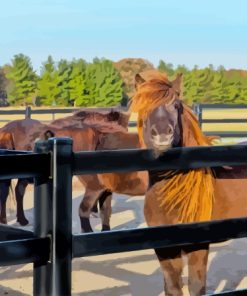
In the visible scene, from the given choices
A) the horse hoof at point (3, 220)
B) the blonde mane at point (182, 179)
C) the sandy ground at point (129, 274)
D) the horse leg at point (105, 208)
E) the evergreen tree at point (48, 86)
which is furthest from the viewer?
the evergreen tree at point (48, 86)

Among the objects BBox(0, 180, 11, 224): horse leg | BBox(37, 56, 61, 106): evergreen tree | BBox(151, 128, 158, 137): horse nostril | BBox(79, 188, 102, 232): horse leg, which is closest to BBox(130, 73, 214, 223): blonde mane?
BBox(151, 128, 158, 137): horse nostril

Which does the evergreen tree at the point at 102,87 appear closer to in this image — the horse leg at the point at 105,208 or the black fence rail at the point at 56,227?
the horse leg at the point at 105,208

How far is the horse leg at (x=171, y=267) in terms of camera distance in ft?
12.3

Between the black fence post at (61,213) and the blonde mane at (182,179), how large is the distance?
1455 mm

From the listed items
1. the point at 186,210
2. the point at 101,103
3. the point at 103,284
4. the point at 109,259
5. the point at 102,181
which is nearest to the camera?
the point at 186,210

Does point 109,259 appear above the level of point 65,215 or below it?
below

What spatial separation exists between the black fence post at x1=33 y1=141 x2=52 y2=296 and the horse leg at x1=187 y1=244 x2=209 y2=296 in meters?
1.64

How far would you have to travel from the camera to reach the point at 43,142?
2.25 m

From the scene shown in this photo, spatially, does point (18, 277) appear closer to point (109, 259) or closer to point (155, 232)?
point (109, 259)

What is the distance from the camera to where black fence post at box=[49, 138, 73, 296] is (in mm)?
2232

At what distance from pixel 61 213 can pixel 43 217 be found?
7cm

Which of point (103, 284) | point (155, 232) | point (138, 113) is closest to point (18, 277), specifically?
point (103, 284)

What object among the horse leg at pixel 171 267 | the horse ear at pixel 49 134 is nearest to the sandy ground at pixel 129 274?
the horse leg at pixel 171 267

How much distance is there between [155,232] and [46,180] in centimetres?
57
